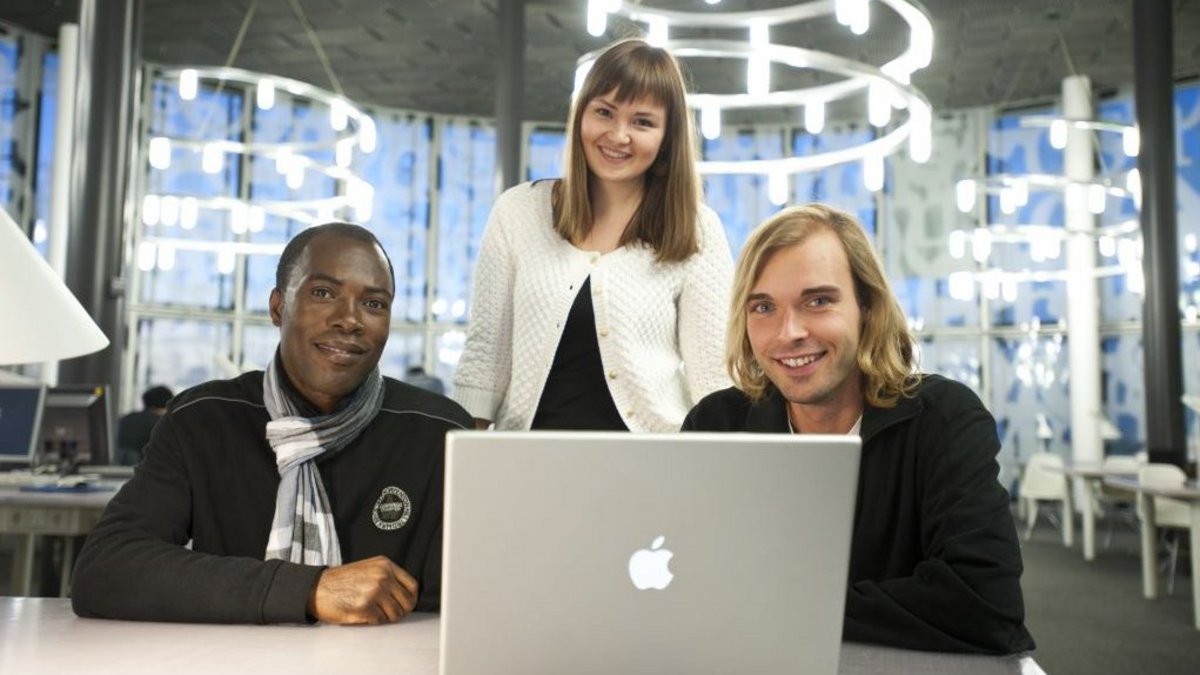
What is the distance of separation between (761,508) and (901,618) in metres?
0.49

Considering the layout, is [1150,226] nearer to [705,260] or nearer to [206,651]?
[705,260]

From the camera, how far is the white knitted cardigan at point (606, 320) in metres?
2.44

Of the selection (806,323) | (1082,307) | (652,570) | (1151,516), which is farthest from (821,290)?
(1082,307)

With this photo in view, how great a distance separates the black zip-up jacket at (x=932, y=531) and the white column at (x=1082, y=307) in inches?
507

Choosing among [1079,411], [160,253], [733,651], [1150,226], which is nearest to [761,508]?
[733,651]

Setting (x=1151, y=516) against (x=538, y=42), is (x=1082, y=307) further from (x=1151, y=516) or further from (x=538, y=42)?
(x=538, y=42)

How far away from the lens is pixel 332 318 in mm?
1828

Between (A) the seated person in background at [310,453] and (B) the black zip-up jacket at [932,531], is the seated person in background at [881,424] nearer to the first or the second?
(B) the black zip-up jacket at [932,531]

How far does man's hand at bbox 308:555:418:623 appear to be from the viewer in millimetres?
1496

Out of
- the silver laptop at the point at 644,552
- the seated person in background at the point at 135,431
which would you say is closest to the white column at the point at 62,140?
the seated person in background at the point at 135,431

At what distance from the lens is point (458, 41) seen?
12.6m

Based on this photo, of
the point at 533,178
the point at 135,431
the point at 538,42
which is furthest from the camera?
the point at 533,178

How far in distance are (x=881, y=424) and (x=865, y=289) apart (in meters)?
0.25

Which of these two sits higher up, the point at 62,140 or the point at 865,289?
the point at 62,140
